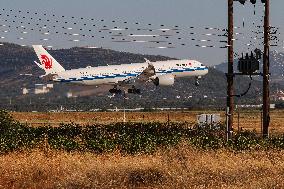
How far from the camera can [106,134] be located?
1667 inches

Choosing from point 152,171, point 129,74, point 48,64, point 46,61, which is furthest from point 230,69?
point 46,61

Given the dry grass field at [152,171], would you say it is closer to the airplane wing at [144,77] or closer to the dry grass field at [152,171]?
the dry grass field at [152,171]

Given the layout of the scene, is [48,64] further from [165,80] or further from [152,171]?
[152,171]

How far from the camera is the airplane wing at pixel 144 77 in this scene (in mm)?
99150

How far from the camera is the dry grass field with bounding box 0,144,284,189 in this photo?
2208cm

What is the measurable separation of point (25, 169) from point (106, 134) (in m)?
15.2

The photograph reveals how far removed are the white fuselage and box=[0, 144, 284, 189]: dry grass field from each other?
71235 mm

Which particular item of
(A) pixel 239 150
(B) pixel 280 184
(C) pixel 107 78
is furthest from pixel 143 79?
(B) pixel 280 184

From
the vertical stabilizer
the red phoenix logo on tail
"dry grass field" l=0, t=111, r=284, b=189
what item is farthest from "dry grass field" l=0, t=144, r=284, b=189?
the red phoenix logo on tail

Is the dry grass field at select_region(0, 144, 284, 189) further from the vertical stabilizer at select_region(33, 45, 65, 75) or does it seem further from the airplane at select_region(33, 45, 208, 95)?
the vertical stabilizer at select_region(33, 45, 65, 75)

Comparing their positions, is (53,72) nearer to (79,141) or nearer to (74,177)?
(79,141)

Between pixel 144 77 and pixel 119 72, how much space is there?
4.18 m

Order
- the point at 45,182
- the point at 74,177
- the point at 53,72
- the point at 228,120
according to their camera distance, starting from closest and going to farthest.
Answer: the point at 74,177
the point at 45,182
the point at 228,120
the point at 53,72

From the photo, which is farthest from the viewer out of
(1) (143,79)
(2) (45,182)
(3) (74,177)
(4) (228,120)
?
(1) (143,79)
